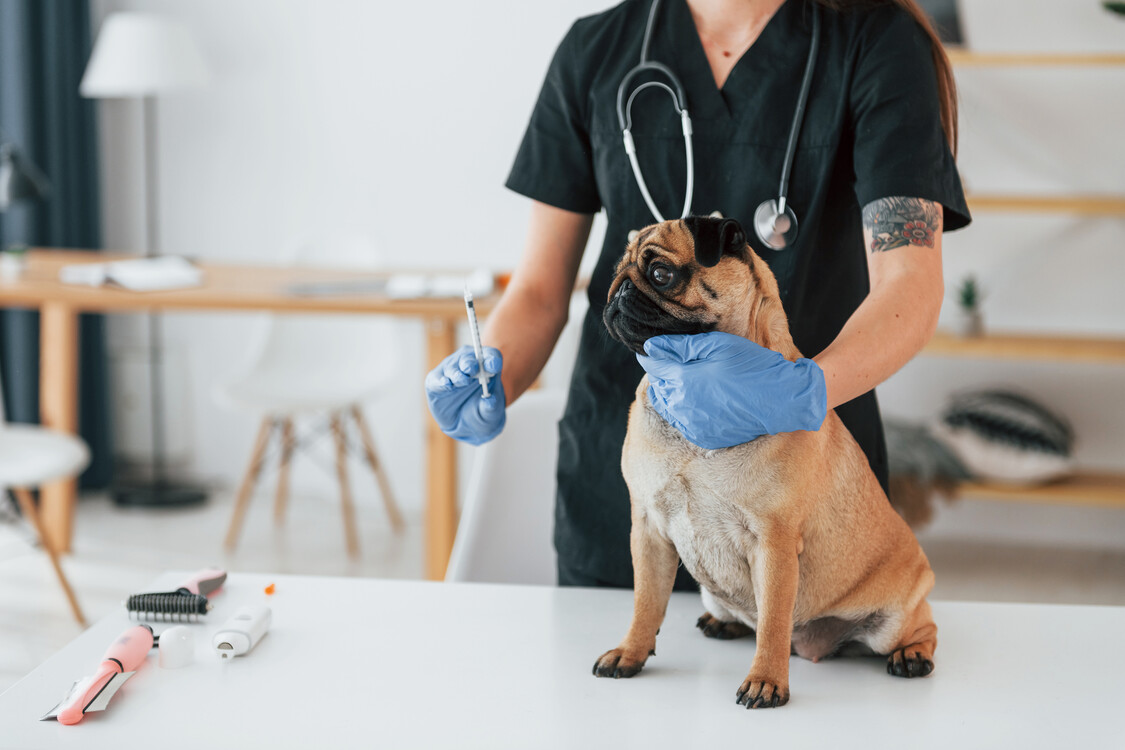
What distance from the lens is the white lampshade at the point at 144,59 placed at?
328 cm

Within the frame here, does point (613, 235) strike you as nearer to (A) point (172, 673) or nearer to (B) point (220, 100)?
(A) point (172, 673)

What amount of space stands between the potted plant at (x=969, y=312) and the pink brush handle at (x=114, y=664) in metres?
2.65

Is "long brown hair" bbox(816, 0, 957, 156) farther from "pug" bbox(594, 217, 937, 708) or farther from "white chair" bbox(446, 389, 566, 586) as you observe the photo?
"white chair" bbox(446, 389, 566, 586)

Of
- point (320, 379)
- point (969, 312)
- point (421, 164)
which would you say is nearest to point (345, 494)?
point (320, 379)

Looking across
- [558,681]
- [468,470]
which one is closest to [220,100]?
[468,470]

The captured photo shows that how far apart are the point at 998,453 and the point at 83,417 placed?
321 cm

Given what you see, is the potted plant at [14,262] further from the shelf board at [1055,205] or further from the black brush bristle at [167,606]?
the shelf board at [1055,205]

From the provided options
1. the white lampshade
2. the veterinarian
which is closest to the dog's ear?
the veterinarian

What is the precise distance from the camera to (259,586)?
1.26 meters

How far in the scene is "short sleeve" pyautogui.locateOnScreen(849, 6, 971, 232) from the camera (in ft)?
3.50

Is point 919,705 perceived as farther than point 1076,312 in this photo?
No

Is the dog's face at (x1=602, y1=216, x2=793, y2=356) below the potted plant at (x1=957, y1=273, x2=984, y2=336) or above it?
above

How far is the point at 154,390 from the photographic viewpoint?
145 inches

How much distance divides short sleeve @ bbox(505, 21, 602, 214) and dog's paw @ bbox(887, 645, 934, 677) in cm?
65
